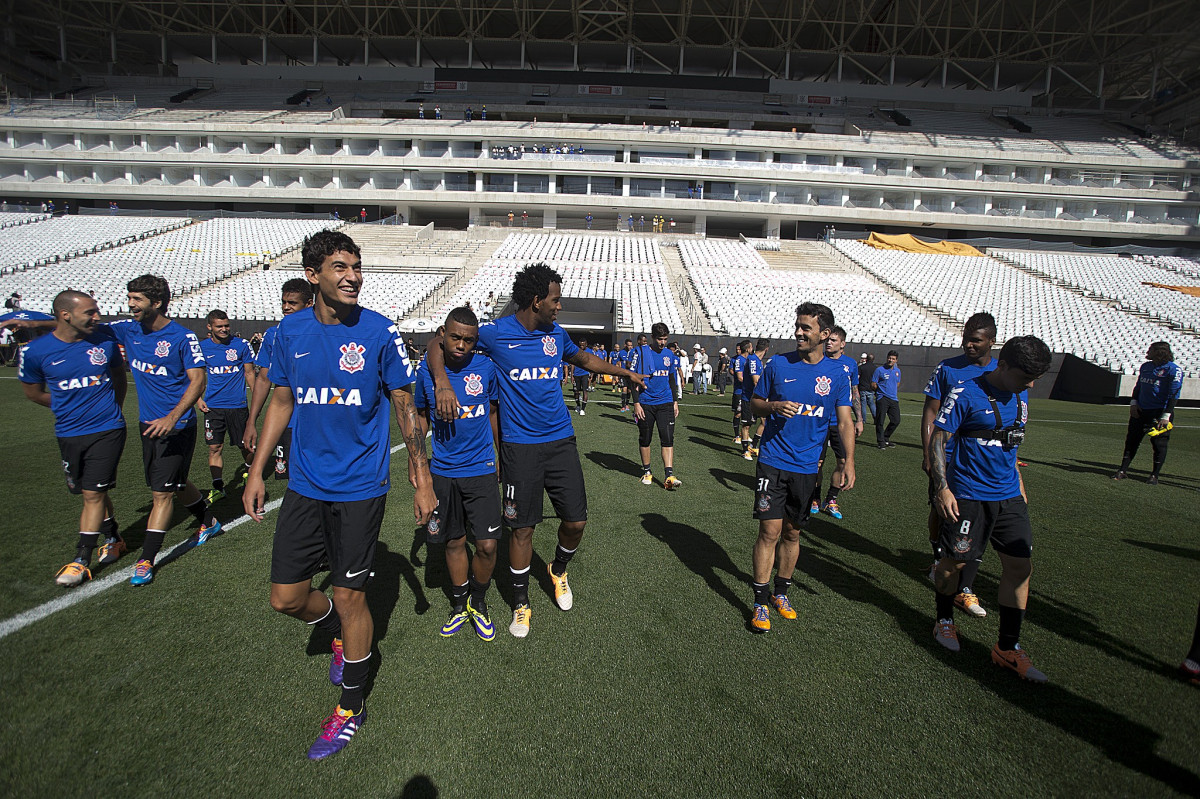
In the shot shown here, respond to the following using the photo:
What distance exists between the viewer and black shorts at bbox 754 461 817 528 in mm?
3893

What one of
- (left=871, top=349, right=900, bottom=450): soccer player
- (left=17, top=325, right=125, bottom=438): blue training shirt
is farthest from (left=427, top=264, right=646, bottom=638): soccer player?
(left=871, top=349, right=900, bottom=450): soccer player

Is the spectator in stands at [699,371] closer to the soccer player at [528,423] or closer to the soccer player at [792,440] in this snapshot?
the soccer player at [792,440]

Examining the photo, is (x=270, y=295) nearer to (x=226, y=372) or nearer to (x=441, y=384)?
(x=226, y=372)

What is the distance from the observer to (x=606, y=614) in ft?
13.2

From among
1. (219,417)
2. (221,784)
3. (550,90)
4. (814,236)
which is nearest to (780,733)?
(221,784)

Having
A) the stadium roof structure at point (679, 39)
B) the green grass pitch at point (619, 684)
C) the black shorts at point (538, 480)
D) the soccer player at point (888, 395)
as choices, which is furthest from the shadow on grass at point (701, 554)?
the stadium roof structure at point (679, 39)

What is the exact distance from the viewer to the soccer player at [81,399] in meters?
4.19

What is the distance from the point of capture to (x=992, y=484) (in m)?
3.58

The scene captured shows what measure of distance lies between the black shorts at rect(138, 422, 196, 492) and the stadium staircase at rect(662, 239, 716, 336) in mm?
20791

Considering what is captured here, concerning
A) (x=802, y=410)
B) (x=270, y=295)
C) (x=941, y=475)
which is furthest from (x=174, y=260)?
(x=941, y=475)

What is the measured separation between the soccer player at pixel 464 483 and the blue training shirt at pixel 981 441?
306 centimetres

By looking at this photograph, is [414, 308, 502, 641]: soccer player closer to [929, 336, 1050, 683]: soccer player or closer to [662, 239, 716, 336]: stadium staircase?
[929, 336, 1050, 683]: soccer player

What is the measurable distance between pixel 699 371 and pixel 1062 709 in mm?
18387

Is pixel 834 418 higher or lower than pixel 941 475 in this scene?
higher
